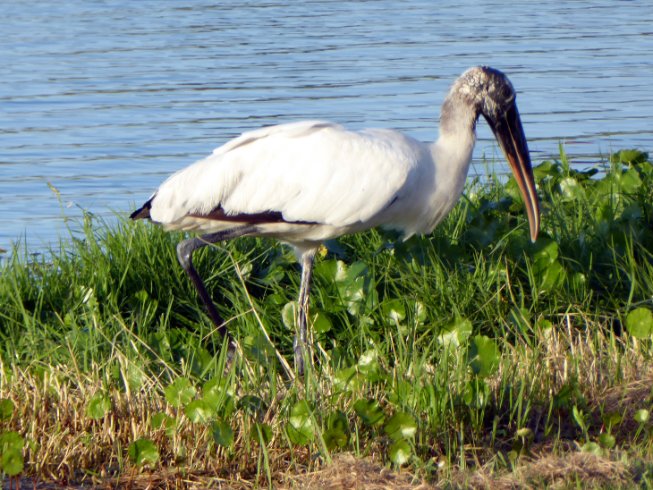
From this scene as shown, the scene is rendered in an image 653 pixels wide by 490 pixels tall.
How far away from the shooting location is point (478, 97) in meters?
4.89

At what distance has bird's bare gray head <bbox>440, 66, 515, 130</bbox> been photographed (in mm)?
4879

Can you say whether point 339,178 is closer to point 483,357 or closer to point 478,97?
point 478,97

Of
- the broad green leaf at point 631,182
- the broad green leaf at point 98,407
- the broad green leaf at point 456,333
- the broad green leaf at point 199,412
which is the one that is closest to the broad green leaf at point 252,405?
the broad green leaf at point 199,412

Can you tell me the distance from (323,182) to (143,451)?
1429 millimetres

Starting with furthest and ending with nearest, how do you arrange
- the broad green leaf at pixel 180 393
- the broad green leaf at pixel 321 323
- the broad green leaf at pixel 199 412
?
1. the broad green leaf at pixel 321 323
2. the broad green leaf at pixel 180 393
3. the broad green leaf at pixel 199 412

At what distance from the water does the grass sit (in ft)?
5.26

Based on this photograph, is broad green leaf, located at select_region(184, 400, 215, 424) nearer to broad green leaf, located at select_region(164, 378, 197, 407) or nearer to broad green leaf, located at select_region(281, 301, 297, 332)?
broad green leaf, located at select_region(164, 378, 197, 407)

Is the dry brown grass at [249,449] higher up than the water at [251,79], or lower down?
lower down

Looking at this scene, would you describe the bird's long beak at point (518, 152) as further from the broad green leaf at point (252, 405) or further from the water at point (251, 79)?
the water at point (251, 79)

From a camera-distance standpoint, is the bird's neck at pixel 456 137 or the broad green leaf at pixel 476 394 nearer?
the broad green leaf at pixel 476 394

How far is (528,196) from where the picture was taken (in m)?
5.04

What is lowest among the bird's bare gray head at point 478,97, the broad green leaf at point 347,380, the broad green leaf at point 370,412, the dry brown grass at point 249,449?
the dry brown grass at point 249,449

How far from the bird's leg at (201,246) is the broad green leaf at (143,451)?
4.04 ft

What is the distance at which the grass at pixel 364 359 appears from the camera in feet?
12.5
